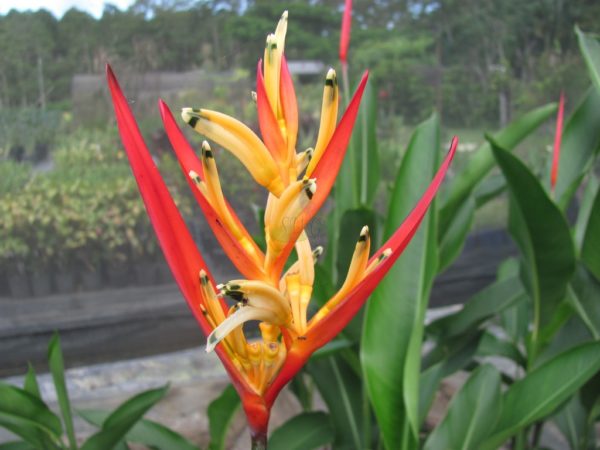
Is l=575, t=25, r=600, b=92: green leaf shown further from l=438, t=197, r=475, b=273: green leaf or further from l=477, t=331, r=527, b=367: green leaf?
l=477, t=331, r=527, b=367: green leaf

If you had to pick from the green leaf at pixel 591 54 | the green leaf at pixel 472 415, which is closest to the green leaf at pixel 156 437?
the green leaf at pixel 472 415

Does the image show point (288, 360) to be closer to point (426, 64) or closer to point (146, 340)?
point (146, 340)

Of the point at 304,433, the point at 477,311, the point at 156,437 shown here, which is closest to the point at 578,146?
the point at 477,311

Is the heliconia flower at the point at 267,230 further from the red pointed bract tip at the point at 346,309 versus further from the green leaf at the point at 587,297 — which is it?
the green leaf at the point at 587,297

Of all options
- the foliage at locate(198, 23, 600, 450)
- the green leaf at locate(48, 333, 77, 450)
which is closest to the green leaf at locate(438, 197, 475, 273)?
the foliage at locate(198, 23, 600, 450)

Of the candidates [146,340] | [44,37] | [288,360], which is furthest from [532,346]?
[44,37]
